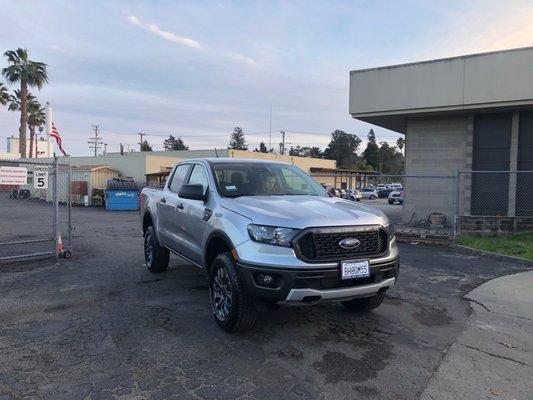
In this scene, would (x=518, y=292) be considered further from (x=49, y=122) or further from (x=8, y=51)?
(x=8, y=51)

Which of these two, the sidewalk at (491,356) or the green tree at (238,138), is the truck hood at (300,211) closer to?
the sidewalk at (491,356)

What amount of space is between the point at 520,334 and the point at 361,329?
1.81 metres

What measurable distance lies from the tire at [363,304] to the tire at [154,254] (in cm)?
339

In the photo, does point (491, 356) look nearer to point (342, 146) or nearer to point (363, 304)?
point (363, 304)

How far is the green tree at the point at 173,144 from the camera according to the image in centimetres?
9919

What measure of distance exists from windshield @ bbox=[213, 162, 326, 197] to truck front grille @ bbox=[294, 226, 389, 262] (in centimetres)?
127

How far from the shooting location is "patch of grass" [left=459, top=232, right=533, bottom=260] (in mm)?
10484

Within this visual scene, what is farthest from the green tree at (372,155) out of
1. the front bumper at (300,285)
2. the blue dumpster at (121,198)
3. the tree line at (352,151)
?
the front bumper at (300,285)

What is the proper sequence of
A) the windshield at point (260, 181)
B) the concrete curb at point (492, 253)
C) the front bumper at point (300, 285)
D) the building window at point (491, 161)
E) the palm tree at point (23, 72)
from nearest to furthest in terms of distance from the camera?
the front bumper at point (300, 285), the windshield at point (260, 181), the concrete curb at point (492, 253), the building window at point (491, 161), the palm tree at point (23, 72)

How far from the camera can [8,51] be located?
4169 cm

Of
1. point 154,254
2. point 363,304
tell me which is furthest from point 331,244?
point 154,254

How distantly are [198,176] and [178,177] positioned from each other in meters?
0.91

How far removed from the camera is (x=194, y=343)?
15.5 ft

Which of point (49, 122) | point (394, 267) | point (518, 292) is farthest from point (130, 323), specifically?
point (49, 122)
